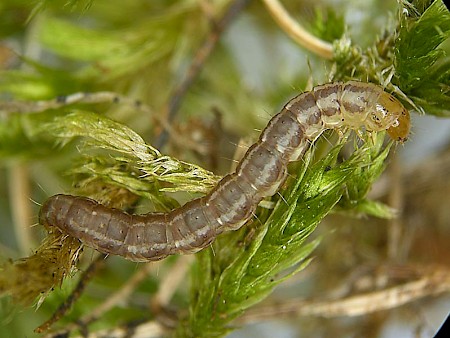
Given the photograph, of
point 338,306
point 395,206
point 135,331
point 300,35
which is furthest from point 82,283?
point 395,206

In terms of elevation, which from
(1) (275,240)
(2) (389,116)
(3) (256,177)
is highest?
(2) (389,116)

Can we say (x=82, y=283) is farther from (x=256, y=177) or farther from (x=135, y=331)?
(x=256, y=177)

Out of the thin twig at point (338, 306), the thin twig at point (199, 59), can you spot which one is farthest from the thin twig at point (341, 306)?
the thin twig at point (199, 59)

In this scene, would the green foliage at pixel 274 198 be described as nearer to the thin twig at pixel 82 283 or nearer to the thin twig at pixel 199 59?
the thin twig at pixel 82 283

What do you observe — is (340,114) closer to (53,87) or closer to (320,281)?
(53,87)

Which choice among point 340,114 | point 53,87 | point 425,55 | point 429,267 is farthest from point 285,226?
point 53,87

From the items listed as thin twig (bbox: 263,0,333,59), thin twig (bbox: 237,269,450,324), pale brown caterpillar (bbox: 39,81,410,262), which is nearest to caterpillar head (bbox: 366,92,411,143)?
pale brown caterpillar (bbox: 39,81,410,262)
